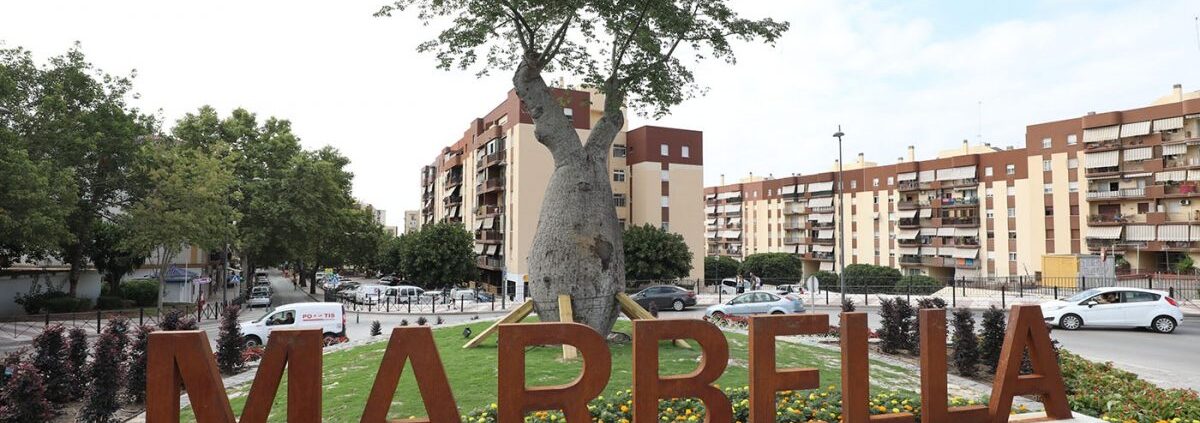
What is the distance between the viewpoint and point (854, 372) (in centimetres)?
629

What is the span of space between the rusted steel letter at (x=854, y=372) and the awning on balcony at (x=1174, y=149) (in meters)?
55.1

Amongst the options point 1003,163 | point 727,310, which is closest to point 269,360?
point 727,310

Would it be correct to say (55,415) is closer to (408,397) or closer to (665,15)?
(408,397)

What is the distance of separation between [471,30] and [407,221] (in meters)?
179

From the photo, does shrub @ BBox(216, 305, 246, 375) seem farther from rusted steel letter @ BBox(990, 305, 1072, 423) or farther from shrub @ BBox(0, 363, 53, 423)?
rusted steel letter @ BBox(990, 305, 1072, 423)

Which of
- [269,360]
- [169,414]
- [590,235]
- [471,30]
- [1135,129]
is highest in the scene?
[1135,129]

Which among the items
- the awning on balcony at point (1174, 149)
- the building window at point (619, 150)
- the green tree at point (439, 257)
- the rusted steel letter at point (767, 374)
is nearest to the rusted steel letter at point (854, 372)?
the rusted steel letter at point (767, 374)

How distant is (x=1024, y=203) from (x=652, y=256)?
1515 inches

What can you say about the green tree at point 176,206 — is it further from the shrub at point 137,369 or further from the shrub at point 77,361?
the shrub at point 137,369

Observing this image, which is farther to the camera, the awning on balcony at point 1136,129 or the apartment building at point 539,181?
the awning on balcony at point 1136,129

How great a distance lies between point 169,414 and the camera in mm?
5094

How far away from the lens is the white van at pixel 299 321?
19136mm

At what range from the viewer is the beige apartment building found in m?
46.2

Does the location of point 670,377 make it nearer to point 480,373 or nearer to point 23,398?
point 480,373
